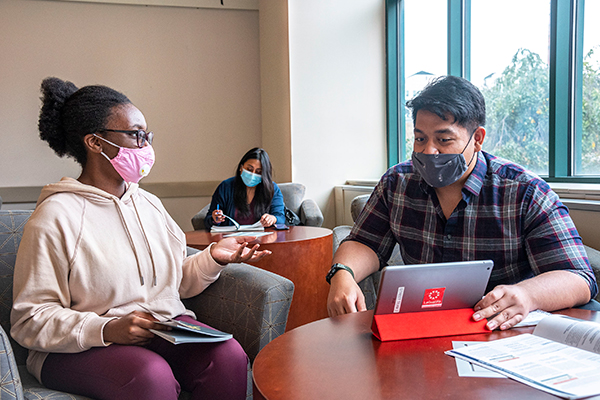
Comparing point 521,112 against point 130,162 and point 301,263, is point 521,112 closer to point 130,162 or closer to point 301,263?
point 301,263

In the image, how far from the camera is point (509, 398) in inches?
27.1

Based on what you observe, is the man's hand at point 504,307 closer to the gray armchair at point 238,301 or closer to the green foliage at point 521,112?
→ the gray armchair at point 238,301

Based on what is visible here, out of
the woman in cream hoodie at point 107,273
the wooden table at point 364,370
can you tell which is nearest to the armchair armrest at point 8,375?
the woman in cream hoodie at point 107,273

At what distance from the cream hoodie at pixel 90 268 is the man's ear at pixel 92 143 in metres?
0.12

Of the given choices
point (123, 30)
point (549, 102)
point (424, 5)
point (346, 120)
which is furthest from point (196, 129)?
point (549, 102)

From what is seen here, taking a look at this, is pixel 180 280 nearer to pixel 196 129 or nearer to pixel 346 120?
pixel 346 120

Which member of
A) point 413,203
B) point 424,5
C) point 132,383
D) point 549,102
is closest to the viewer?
point 132,383

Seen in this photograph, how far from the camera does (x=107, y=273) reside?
1.26 m

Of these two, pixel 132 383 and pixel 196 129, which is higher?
pixel 196 129

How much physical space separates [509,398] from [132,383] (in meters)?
0.81

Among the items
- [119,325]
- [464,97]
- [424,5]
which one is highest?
[424,5]

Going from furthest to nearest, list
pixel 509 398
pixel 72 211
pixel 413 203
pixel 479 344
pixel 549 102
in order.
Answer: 1. pixel 549 102
2. pixel 413 203
3. pixel 72 211
4. pixel 479 344
5. pixel 509 398

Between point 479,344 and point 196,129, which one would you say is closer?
point 479,344

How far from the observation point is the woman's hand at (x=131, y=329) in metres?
1.11
